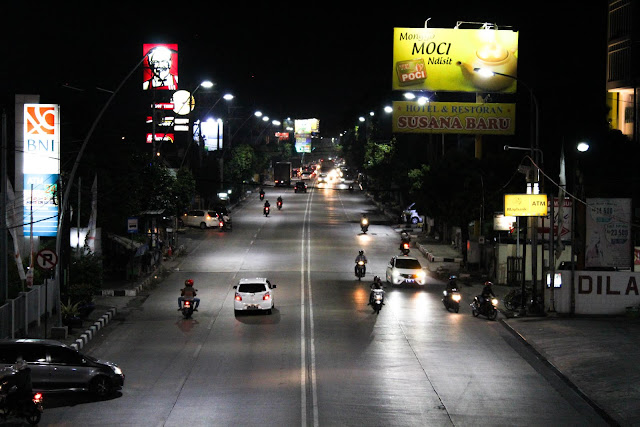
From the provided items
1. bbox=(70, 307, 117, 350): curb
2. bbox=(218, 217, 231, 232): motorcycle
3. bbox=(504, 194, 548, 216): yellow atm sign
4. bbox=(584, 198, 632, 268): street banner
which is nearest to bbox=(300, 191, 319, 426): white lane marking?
bbox=(70, 307, 117, 350): curb

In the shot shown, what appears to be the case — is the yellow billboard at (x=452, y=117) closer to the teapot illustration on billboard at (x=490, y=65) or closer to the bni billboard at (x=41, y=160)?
the teapot illustration on billboard at (x=490, y=65)

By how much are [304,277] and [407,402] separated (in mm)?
24693

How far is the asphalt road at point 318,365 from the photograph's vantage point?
1728cm

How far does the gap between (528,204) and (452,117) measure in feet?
52.1

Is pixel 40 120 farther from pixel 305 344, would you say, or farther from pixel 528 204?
pixel 528 204

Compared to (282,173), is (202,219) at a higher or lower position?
lower

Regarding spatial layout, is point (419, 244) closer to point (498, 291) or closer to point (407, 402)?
point (498, 291)

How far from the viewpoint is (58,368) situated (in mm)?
18828

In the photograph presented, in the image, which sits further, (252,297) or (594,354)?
(252,297)

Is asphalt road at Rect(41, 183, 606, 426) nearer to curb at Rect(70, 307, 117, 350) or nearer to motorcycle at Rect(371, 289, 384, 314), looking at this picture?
curb at Rect(70, 307, 117, 350)

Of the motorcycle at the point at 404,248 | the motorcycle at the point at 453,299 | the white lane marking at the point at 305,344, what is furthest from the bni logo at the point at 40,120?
the motorcycle at the point at 404,248

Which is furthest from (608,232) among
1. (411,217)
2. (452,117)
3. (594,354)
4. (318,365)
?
(411,217)

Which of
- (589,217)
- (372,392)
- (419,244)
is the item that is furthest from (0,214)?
(419,244)

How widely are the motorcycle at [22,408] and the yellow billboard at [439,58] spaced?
33.7m
